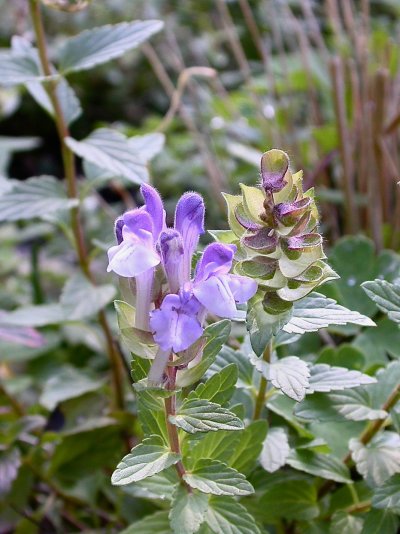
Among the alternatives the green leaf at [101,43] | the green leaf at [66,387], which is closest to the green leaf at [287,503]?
the green leaf at [66,387]

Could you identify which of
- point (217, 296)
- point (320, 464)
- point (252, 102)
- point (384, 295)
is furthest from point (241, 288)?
point (252, 102)

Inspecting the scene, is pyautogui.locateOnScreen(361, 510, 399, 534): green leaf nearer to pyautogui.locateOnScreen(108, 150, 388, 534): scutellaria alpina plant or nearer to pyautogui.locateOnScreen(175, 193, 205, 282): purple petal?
pyautogui.locateOnScreen(108, 150, 388, 534): scutellaria alpina plant

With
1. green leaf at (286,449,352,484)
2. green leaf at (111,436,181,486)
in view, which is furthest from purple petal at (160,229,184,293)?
green leaf at (286,449,352,484)

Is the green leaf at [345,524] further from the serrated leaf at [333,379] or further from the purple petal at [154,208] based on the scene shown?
the purple petal at [154,208]

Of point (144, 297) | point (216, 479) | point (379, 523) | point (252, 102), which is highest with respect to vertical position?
point (144, 297)

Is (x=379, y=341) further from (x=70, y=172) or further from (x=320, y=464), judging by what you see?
(x=70, y=172)
